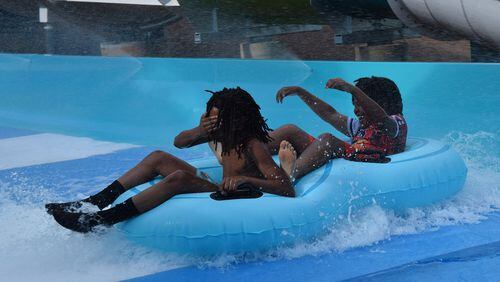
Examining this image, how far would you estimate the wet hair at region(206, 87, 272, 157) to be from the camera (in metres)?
3.15

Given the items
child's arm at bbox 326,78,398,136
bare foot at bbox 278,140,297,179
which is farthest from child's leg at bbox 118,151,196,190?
child's arm at bbox 326,78,398,136

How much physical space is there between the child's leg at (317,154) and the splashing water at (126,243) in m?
0.29

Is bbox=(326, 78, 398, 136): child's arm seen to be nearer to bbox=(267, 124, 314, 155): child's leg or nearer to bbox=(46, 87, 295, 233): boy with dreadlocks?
bbox=(267, 124, 314, 155): child's leg

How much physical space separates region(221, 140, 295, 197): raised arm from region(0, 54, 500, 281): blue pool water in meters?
0.25

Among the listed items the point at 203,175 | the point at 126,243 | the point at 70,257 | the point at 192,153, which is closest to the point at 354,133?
the point at 203,175

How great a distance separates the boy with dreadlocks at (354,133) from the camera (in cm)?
351

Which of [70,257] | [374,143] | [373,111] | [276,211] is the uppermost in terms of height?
[373,111]

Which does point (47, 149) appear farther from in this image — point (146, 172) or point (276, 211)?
point (276, 211)

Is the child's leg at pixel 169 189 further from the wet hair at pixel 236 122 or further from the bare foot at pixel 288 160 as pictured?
the bare foot at pixel 288 160

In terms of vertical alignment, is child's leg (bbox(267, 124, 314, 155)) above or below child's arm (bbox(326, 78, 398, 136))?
below

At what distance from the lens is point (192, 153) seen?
227 inches

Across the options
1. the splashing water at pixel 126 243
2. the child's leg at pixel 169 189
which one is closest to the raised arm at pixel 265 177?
the child's leg at pixel 169 189

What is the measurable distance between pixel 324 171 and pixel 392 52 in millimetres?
6733

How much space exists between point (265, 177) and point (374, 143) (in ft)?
2.47
